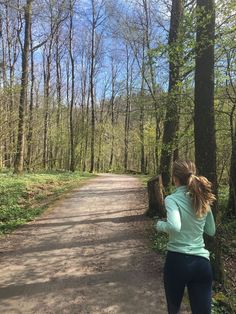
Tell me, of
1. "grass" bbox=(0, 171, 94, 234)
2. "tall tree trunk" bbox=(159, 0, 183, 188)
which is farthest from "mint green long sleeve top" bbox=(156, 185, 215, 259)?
"grass" bbox=(0, 171, 94, 234)

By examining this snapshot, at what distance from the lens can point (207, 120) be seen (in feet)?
20.8

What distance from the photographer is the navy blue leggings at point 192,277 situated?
11.3 ft

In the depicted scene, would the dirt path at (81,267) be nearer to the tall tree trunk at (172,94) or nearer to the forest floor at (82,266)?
the forest floor at (82,266)

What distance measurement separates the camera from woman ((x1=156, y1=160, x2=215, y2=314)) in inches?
135

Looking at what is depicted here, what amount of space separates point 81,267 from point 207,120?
11.0 feet

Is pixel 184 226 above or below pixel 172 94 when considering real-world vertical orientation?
below

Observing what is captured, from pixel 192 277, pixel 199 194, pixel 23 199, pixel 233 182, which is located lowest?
pixel 23 199

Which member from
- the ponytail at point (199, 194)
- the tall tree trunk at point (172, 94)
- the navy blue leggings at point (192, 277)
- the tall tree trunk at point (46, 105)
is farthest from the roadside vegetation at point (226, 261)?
the tall tree trunk at point (46, 105)

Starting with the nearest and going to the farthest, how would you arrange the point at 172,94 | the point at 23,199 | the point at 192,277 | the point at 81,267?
the point at 192,277 → the point at 81,267 → the point at 172,94 → the point at 23,199

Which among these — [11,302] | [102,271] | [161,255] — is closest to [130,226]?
[161,255]

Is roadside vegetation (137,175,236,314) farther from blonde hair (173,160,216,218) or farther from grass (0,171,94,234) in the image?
grass (0,171,94,234)

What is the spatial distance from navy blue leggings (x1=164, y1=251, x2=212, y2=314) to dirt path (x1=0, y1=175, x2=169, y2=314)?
1.85m

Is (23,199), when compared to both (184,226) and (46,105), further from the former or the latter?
(46,105)

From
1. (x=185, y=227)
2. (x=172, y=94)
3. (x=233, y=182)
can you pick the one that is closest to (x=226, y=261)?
(x=233, y=182)
